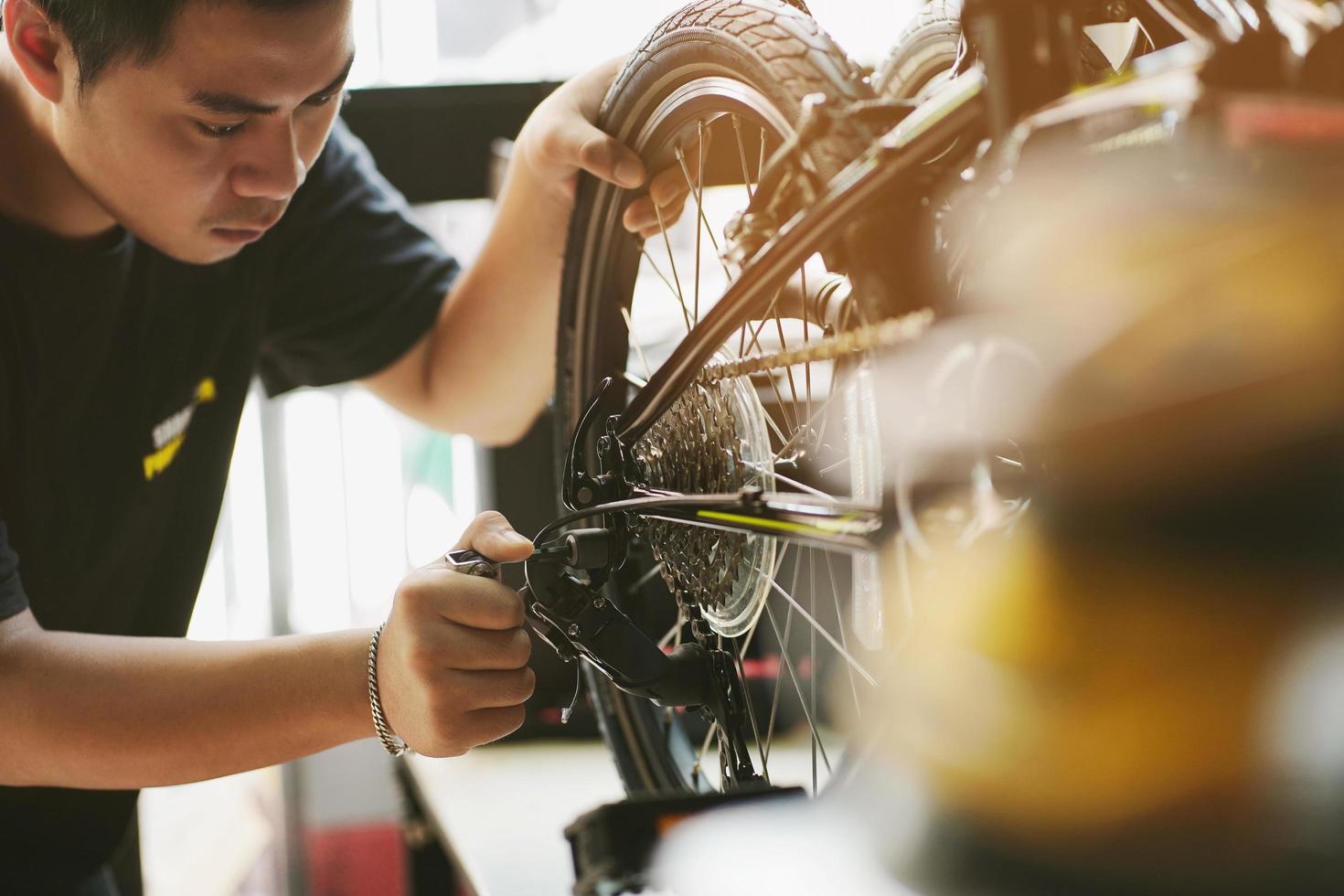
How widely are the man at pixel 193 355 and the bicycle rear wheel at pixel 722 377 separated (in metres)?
0.04

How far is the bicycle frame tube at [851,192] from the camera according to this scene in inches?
15.8

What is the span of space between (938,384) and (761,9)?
265 mm

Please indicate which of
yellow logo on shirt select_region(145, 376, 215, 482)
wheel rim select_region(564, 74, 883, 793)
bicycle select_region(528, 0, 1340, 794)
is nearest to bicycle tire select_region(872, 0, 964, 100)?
bicycle select_region(528, 0, 1340, 794)

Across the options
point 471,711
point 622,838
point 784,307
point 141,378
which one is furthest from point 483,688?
point 141,378

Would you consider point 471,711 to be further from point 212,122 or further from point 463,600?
point 212,122

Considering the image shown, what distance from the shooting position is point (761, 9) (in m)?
0.55

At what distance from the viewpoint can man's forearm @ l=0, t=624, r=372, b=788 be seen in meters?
0.63

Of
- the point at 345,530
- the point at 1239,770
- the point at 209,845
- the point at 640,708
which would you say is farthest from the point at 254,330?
the point at 209,845

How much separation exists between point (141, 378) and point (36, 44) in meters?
0.30

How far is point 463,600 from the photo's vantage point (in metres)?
0.57

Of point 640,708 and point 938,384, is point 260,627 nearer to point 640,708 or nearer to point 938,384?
point 640,708

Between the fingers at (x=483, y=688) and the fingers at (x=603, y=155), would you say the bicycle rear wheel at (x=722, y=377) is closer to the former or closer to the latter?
the fingers at (x=603, y=155)

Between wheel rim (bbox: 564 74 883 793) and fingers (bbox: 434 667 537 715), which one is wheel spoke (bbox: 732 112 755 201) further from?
fingers (bbox: 434 667 537 715)

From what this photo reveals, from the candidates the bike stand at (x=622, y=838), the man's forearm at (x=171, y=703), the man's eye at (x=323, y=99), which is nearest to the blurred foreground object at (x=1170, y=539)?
the bike stand at (x=622, y=838)
